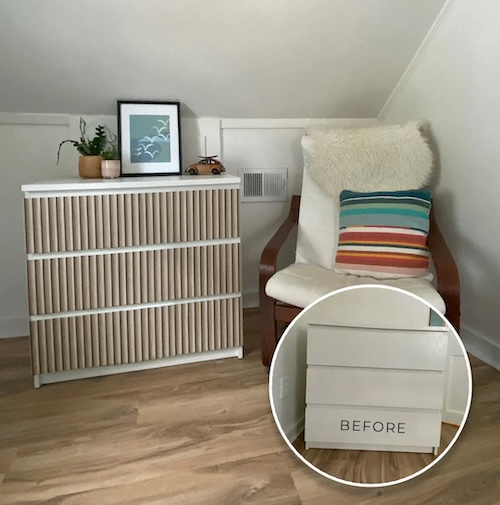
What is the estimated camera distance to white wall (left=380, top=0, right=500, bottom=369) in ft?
6.65

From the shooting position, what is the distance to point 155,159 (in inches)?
93.7

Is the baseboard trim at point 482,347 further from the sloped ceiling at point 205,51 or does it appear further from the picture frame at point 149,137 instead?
the picture frame at point 149,137

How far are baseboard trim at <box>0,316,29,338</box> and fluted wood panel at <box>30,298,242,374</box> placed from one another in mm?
571

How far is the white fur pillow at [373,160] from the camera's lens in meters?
2.28

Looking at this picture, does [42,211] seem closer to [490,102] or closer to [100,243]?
[100,243]

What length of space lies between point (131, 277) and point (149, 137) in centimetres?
69

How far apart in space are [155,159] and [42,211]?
635 millimetres

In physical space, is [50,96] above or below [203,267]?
above

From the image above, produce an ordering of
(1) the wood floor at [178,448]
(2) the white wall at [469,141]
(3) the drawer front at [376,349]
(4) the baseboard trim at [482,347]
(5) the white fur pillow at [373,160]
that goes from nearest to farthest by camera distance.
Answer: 1. (3) the drawer front at [376,349]
2. (1) the wood floor at [178,448]
3. (2) the white wall at [469,141]
4. (4) the baseboard trim at [482,347]
5. (5) the white fur pillow at [373,160]

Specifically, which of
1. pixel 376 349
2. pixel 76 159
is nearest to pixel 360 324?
pixel 376 349

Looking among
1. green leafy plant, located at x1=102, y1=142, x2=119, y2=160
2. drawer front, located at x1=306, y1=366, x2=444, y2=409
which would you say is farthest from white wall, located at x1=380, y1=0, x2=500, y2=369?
green leafy plant, located at x1=102, y1=142, x2=119, y2=160

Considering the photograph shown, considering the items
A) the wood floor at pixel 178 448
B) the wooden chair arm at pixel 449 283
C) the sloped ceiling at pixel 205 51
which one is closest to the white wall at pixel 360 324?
the wood floor at pixel 178 448

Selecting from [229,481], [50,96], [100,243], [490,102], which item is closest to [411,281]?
[490,102]

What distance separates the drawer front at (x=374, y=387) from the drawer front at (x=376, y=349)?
18 mm
